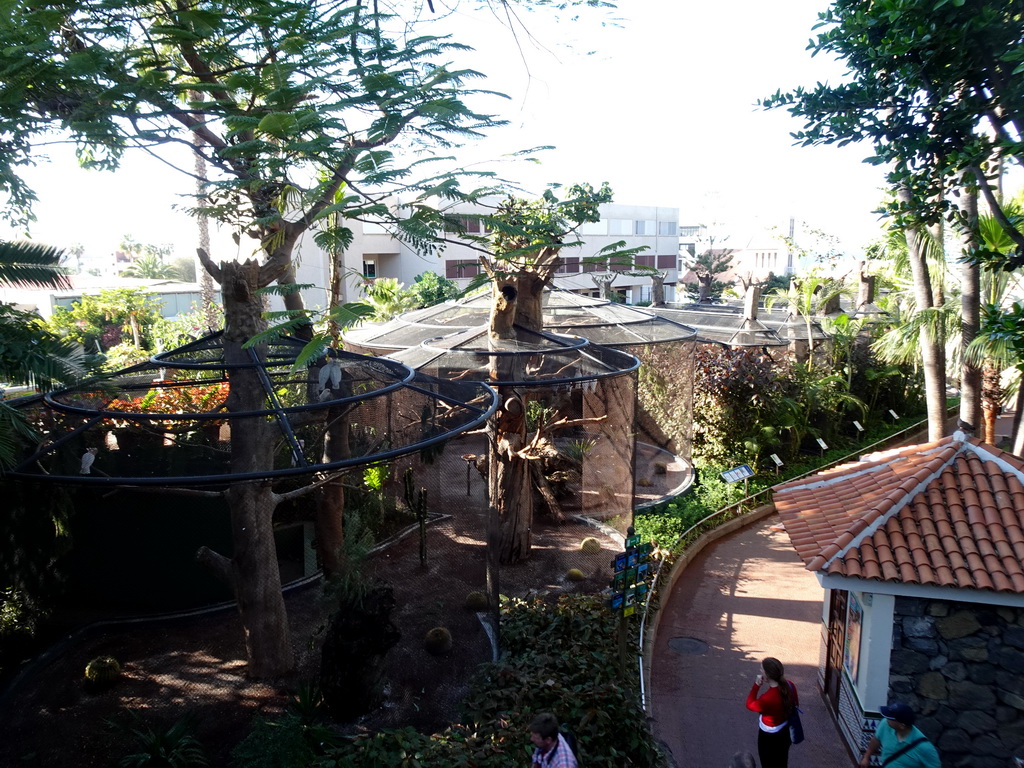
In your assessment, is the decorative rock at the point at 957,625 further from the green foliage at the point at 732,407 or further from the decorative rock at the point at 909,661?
the green foliage at the point at 732,407

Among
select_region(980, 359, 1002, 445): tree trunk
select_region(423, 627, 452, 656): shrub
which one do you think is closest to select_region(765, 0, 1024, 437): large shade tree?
select_region(423, 627, 452, 656): shrub

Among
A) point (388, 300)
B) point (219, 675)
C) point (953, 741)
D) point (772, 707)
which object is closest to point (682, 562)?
point (953, 741)

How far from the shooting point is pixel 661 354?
13.4m

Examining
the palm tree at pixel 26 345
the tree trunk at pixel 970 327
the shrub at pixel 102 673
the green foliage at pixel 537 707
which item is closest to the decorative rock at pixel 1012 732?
the green foliage at pixel 537 707

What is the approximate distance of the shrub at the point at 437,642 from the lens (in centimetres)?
667

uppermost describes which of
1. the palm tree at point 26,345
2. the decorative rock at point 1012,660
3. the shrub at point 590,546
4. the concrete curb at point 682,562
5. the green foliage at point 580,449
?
the palm tree at point 26,345

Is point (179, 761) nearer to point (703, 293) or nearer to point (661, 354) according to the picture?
point (661, 354)

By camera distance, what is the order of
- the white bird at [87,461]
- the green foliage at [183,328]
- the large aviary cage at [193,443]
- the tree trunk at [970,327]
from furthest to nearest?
the green foliage at [183,328] < the tree trunk at [970,327] < the large aviary cage at [193,443] < the white bird at [87,461]

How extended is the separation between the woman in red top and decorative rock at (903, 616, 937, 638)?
40.1 inches

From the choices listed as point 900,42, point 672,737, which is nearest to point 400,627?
point 672,737

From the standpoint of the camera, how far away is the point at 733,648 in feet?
27.8

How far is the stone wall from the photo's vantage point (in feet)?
18.5

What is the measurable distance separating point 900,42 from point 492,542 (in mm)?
5477

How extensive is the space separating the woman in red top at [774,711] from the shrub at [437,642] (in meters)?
2.60
